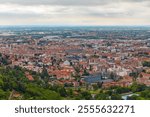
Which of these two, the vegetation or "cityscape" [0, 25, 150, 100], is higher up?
the vegetation

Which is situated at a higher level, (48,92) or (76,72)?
(48,92)

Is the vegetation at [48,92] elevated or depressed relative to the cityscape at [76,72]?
elevated

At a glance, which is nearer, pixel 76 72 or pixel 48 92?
pixel 48 92

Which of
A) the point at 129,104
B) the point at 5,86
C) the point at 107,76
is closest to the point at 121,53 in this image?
the point at 107,76

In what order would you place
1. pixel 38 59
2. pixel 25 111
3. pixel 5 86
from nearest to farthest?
pixel 25 111
pixel 5 86
pixel 38 59

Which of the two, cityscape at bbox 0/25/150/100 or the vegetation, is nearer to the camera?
the vegetation

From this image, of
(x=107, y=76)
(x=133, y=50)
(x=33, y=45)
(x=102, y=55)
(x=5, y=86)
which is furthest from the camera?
(x=33, y=45)

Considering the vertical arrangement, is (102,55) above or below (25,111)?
below

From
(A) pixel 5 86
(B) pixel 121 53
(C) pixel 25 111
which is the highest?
(C) pixel 25 111

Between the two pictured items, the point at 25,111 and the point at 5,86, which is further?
the point at 5,86

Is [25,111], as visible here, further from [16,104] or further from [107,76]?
[107,76]

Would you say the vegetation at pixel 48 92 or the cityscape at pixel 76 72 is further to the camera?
the cityscape at pixel 76 72
